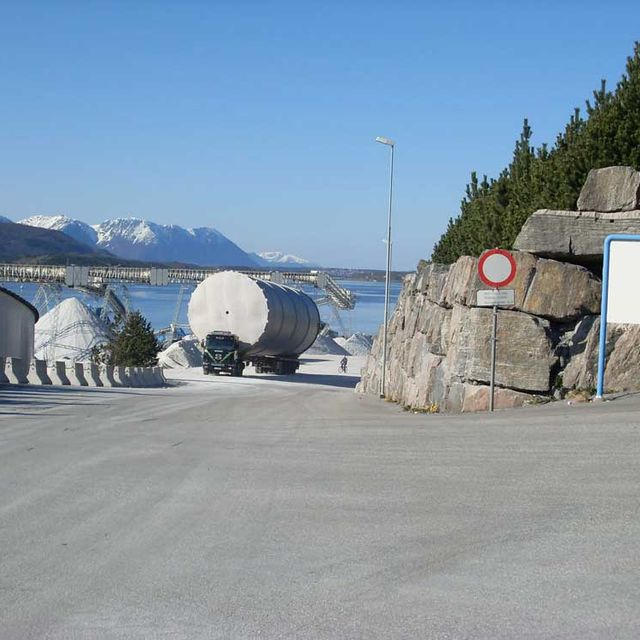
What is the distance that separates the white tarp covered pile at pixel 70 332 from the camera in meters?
78.0

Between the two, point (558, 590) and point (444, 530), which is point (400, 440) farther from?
point (558, 590)

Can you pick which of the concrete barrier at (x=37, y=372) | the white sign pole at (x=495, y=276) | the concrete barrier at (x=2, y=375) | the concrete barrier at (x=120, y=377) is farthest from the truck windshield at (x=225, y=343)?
the white sign pole at (x=495, y=276)

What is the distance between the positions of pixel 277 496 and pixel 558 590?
11.8 feet

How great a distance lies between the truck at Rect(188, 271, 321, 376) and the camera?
182ft

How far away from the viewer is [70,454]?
41.3 ft

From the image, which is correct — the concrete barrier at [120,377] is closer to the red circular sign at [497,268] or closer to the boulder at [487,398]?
the boulder at [487,398]

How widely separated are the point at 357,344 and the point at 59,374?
5986 cm

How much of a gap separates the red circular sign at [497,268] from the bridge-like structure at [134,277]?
248ft

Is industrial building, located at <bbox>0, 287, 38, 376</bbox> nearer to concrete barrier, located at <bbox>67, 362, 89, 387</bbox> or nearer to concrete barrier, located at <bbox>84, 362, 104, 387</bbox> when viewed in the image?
concrete barrier, located at <bbox>67, 362, 89, 387</bbox>

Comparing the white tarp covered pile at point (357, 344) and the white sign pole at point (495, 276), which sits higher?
the white sign pole at point (495, 276)

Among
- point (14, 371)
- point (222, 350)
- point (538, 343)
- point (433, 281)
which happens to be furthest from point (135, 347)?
point (538, 343)

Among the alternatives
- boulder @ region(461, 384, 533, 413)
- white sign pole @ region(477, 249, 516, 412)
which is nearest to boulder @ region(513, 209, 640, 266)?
white sign pole @ region(477, 249, 516, 412)

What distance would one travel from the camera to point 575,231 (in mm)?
17625

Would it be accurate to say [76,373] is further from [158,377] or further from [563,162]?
[563,162]
